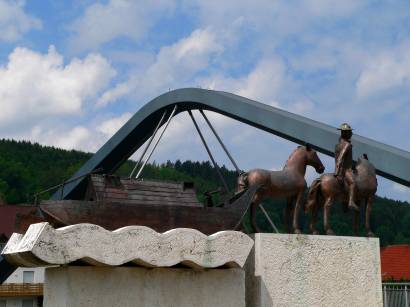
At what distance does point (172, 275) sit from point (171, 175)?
5627cm

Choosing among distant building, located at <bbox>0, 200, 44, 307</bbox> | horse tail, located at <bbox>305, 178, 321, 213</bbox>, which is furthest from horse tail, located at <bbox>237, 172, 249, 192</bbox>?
distant building, located at <bbox>0, 200, 44, 307</bbox>

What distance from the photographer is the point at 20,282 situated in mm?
37844

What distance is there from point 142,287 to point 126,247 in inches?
25.3

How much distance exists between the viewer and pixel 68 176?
69312 mm

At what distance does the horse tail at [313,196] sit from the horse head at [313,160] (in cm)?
29

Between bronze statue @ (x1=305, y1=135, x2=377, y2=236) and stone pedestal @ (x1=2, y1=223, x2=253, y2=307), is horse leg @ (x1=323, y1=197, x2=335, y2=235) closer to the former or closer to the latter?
bronze statue @ (x1=305, y1=135, x2=377, y2=236)

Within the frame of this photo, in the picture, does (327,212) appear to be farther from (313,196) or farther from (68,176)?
(68,176)

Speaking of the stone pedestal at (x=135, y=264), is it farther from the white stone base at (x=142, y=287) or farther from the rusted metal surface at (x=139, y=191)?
the rusted metal surface at (x=139, y=191)

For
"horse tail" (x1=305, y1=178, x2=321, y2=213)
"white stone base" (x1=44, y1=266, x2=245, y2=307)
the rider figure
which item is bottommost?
"white stone base" (x1=44, y1=266, x2=245, y2=307)

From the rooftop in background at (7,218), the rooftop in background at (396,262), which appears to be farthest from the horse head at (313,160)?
the rooftop in background at (7,218)

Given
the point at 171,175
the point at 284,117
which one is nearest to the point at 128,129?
the point at 284,117

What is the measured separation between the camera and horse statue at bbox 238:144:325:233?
9578 mm

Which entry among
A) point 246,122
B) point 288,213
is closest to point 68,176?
point 246,122

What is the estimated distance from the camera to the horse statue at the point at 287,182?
9578 millimetres
